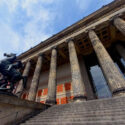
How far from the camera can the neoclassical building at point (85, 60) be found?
6759 mm

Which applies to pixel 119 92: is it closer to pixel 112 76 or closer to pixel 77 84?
pixel 112 76

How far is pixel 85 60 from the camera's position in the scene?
15.8 m

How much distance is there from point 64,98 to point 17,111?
884 cm

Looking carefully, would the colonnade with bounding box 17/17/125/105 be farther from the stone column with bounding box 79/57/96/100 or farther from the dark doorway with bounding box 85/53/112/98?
the dark doorway with bounding box 85/53/112/98

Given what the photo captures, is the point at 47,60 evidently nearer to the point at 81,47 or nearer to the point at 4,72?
the point at 81,47

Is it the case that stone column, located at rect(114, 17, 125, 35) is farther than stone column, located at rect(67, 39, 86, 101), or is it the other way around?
stone column, located at rect(114, 17, 125, 35)

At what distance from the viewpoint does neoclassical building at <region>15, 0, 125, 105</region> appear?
676 cm

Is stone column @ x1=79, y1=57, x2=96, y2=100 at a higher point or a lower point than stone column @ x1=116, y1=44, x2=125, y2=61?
lower

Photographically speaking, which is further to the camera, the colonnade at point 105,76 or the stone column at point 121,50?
the stone column at point 121,50

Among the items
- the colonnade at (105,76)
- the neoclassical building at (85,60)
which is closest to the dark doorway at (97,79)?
the neoclassical building at (85,60)

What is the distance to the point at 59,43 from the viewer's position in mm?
12219

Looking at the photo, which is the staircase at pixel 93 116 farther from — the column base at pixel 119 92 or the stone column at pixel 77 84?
the stone column at pixel 77 84

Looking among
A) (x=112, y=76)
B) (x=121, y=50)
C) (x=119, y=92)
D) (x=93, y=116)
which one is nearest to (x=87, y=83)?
(x=112, y=76)

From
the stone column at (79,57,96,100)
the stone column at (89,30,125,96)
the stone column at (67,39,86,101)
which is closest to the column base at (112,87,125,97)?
the stone column at (89,30,125,96)
